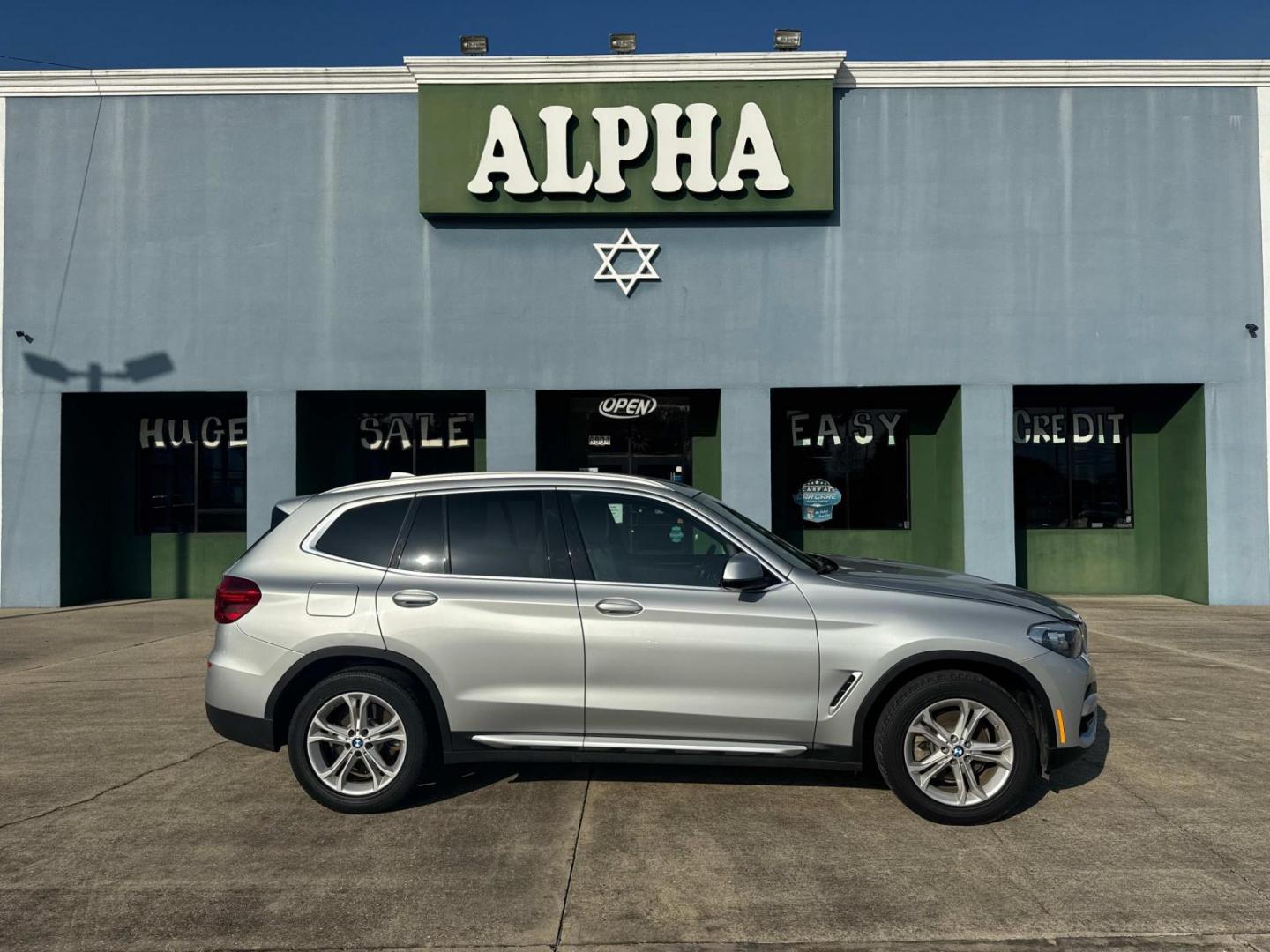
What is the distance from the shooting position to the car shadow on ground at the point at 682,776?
5.37 meters

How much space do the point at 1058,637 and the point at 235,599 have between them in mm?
4292

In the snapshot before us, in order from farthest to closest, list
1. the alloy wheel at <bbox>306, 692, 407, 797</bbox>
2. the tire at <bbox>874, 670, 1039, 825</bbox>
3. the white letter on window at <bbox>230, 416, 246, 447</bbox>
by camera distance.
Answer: the white letter on window at <bbox>230, 416, 246, 447</bbox> → the alloy wheel at <bbox>306, 692, 407, 797</bbox> → the tire at <bbox>874, 670, 1039, 825</bbox>

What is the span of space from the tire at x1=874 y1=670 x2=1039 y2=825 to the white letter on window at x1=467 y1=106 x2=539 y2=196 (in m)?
10.7

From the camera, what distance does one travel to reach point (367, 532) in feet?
17.0

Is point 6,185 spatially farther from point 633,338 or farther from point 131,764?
point 131,764

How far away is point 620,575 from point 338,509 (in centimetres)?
163

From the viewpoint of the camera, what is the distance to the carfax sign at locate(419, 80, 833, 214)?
13.5 metres

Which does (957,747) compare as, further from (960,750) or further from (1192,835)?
(1192,835)

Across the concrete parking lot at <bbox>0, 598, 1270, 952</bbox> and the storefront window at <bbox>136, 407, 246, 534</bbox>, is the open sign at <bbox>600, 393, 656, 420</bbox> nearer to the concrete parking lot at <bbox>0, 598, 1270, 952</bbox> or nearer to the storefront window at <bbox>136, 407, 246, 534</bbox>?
the storefront window at <bbox>136, 407, 246, 534</bbox>

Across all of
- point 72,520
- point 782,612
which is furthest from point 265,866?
point 72,520

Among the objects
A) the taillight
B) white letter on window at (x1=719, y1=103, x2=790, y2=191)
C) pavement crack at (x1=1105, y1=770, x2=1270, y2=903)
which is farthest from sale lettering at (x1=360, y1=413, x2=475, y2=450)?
→ pavement crack at (x1=1105, y1=770, x2=1270, y2=903)

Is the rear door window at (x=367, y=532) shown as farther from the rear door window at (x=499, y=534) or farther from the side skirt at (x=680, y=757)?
the side skirt at (x=680, y=757)

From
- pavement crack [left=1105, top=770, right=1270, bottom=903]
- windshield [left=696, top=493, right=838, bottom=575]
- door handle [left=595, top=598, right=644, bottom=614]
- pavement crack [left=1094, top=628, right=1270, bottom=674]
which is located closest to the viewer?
pavement crack [left=1105, top=770, right=1270, bottom=903]

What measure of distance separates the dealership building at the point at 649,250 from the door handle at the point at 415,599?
9.05 m
